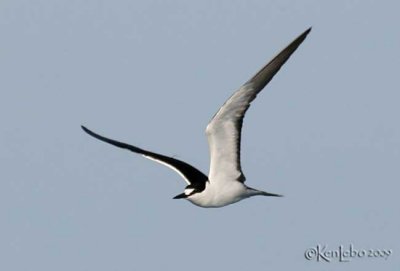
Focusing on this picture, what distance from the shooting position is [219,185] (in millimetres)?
28781

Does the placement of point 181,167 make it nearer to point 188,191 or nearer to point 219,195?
point 188,191

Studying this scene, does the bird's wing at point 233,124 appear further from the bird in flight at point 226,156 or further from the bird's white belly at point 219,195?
the bird's white belly at point 219,195

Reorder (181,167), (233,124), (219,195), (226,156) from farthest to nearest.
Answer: (181,167) < (219,195) < (226,156) < (233,124)

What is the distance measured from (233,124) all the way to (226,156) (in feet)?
3.82

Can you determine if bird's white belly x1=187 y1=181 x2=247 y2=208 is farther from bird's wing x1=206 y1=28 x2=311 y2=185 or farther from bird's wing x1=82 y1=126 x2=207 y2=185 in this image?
bird's wing x1=82 y1=126 x2=207 y2=185

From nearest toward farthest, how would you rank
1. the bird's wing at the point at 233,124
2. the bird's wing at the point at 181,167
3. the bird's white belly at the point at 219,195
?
the bird's wing at the point at 233,124 → the bird's white belly at the point at 219,195 → the bird's wing at the point at 181,167

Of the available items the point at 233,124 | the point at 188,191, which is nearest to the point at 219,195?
the point at 188,191

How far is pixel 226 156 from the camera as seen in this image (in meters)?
28.2

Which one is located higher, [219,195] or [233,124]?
[233,124]

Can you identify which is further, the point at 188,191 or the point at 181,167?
the point at 181,167

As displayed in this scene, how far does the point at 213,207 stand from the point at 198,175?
0.81m

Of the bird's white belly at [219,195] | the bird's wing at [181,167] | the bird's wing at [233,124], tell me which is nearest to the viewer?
the bird's wing at [233,124]

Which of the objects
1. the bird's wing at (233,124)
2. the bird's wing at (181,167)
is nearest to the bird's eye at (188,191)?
the bird's wing at (181,167)

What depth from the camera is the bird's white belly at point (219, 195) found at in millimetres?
28797
